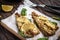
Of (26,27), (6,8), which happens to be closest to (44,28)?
(26,27)

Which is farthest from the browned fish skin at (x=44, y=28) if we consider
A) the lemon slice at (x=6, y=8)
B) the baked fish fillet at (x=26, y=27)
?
the lemon slice at (x=6, y=8)

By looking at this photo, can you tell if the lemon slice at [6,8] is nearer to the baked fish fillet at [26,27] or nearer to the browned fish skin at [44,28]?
the baked fish fillet at [26,27]

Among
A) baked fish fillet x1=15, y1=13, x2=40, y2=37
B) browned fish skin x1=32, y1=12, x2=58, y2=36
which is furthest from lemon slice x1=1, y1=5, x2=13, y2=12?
browned fish skin x1=32, y1=12, x2=58, y2=36

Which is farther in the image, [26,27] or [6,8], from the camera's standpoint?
[6,8]

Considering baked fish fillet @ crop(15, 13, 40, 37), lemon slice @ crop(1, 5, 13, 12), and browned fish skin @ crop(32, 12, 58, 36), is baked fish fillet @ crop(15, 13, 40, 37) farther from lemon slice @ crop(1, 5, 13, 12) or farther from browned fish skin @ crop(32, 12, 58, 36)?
lemon slice @ crop(1, 5, 13, 12)

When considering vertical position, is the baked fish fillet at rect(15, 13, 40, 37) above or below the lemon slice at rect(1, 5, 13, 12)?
below

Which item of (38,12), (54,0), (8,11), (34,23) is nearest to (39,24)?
(34,23)

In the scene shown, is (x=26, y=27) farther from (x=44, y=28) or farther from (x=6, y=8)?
(x=6, y=8)

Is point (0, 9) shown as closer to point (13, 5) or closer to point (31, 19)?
point (13, 5)
